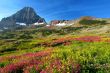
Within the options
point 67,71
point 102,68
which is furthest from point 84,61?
point 67,71

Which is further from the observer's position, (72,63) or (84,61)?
(84,61)

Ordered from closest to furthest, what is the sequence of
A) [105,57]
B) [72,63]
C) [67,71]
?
[67,71] → [72,63] → [105,57]

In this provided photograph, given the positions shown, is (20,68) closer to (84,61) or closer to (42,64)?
(42,64)

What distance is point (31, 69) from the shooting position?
52.9ft

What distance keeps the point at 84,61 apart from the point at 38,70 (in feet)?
9.77

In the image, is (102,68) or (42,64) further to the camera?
(42,64)

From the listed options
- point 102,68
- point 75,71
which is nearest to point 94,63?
point 102,68

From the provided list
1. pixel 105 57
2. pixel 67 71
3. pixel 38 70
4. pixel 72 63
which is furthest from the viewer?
pixel 105 57

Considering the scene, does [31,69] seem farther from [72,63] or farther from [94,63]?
[94,63]

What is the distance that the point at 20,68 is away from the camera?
18078mm

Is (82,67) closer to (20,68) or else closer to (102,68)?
(102,68)

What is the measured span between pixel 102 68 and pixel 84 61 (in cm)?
189

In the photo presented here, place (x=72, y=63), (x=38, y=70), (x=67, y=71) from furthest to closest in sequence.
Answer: (x=38, y=70)
(x=72, y=63)
(x=67, y=71)

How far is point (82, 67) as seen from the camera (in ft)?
47.8
